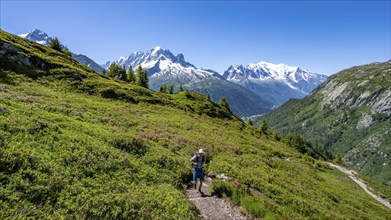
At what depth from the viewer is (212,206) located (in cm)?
1553

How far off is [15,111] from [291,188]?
26.9 m

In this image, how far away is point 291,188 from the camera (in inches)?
1027

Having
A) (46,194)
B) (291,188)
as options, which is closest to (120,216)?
(46,194)

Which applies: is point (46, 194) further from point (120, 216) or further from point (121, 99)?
point (121, 99)

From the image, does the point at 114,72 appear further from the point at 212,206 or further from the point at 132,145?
the point at 212,206

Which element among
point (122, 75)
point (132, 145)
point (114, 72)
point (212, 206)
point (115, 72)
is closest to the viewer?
point (212, 206)

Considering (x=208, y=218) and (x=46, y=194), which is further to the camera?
(x=208, y=218)

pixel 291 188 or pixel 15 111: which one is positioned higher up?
pixel 15 111

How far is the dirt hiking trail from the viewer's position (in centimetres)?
1452

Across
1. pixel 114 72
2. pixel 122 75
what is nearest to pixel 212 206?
pixel 122 75

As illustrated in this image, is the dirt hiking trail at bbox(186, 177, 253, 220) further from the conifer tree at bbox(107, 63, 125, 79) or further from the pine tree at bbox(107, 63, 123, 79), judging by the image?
the pine tree at bbox(107, 63, 123, 79)

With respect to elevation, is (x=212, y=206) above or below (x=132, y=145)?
below

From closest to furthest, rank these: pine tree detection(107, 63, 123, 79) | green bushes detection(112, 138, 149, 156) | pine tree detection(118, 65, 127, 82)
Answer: green bushes detection(112, 138, 149, 156) → pine tree detection(118, 65, 127, 82) → pine tree detection(107, 63, 123, 79)

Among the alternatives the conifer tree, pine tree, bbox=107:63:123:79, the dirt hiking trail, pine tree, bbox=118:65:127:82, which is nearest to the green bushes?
the dirt hiking trail
